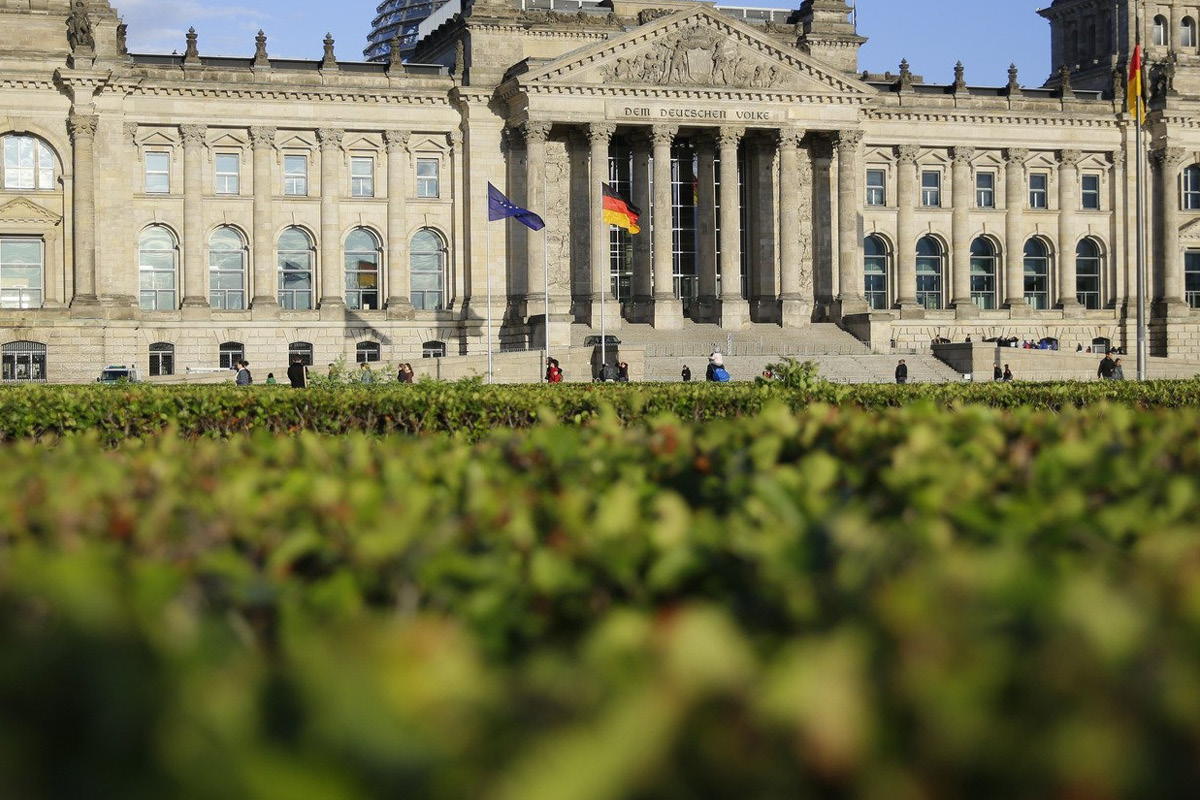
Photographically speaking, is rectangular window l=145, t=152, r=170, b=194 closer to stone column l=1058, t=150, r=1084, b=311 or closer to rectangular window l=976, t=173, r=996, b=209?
rectangular window l=976, t=173, r=996, b=209

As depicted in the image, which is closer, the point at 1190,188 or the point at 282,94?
the point at 282,94

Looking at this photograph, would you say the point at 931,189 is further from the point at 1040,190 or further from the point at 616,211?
the point at 616,211

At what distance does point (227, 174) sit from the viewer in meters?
68.9

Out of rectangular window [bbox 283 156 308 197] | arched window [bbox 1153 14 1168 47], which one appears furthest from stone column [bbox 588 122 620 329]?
arched window [bbox 1153 14 1168 47]

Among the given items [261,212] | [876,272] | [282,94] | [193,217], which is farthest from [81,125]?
[876,272]

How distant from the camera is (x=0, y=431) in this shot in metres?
22.7

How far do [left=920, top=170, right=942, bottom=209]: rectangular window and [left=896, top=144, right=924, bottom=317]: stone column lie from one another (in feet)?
2.73

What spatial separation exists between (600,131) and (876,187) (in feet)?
57.4

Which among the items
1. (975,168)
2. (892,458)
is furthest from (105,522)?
(975,168)

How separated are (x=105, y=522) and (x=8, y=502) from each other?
929 mm

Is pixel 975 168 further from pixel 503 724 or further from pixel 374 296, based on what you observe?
pixel 503 724

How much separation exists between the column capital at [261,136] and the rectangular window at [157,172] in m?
3.99

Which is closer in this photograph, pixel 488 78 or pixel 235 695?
pixel 235 695

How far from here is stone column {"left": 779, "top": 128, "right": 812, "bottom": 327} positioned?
7225 cm
